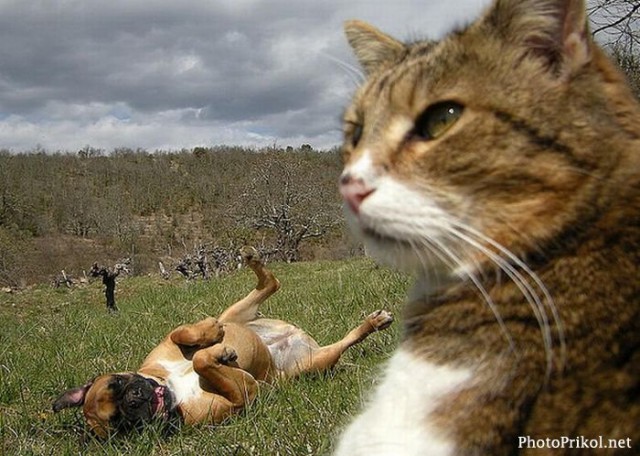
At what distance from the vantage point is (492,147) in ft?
5.32

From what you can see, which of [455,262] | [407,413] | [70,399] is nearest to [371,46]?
[455,262]

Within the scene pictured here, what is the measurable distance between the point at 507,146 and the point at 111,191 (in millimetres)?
62036

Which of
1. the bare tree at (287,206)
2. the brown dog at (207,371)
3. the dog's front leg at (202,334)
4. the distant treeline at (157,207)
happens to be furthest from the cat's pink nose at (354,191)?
the bare tree at (287,206)

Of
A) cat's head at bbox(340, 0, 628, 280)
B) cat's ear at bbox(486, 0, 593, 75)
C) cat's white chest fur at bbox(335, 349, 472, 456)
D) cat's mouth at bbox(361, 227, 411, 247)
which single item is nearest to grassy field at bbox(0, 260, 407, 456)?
cat's white chest fur at bbox(335, 349, 472, 456)

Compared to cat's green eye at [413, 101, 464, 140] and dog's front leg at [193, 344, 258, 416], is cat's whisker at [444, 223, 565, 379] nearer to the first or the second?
cat's green eye at [413, 101, 464, 140]

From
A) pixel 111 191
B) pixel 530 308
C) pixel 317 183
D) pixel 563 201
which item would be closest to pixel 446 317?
pixel 530 308

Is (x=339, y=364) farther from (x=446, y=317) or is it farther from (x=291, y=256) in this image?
(x=291, y=256)

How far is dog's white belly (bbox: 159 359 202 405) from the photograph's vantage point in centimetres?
480

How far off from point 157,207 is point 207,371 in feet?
195

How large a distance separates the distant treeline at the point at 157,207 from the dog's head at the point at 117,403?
951 inches

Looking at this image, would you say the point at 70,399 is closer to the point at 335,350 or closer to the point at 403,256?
the point at 335,350

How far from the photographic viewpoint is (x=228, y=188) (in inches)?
2386

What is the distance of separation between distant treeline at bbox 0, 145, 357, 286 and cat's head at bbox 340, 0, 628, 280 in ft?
88.0

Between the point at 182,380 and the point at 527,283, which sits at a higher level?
the point at 527,283
